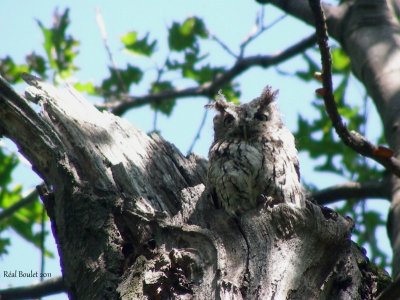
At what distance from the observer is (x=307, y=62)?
6121mm

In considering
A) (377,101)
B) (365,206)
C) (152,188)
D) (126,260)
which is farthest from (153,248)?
(365,206)

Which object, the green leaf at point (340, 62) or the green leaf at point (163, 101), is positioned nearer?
the green leaf at point (340, 62)

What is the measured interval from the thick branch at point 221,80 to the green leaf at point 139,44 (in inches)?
20.9

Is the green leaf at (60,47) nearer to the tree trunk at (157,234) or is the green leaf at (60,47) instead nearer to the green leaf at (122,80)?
the green leaf at (122,80)

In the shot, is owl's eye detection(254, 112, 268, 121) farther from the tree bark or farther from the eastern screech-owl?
the tree bark

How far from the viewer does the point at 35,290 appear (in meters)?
4.35

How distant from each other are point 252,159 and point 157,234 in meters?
1.31

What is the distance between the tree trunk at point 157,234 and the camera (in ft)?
9.26

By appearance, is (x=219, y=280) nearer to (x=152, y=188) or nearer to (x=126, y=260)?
(x=126, y=260)

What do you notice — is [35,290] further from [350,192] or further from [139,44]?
[139,44]

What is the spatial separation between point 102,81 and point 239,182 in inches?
129

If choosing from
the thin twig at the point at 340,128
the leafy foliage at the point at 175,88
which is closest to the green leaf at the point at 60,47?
the leafy foliage at the point at 175,88

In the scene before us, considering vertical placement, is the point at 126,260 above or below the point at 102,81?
below

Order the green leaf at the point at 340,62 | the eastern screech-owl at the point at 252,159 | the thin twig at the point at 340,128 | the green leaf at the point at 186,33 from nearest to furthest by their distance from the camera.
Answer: the thin twig at the point at 340,128 < the eastern screech-owl at the point at 252,159 < the green leaf at the point at 186,33 < the green leaf at the point at 340,62
